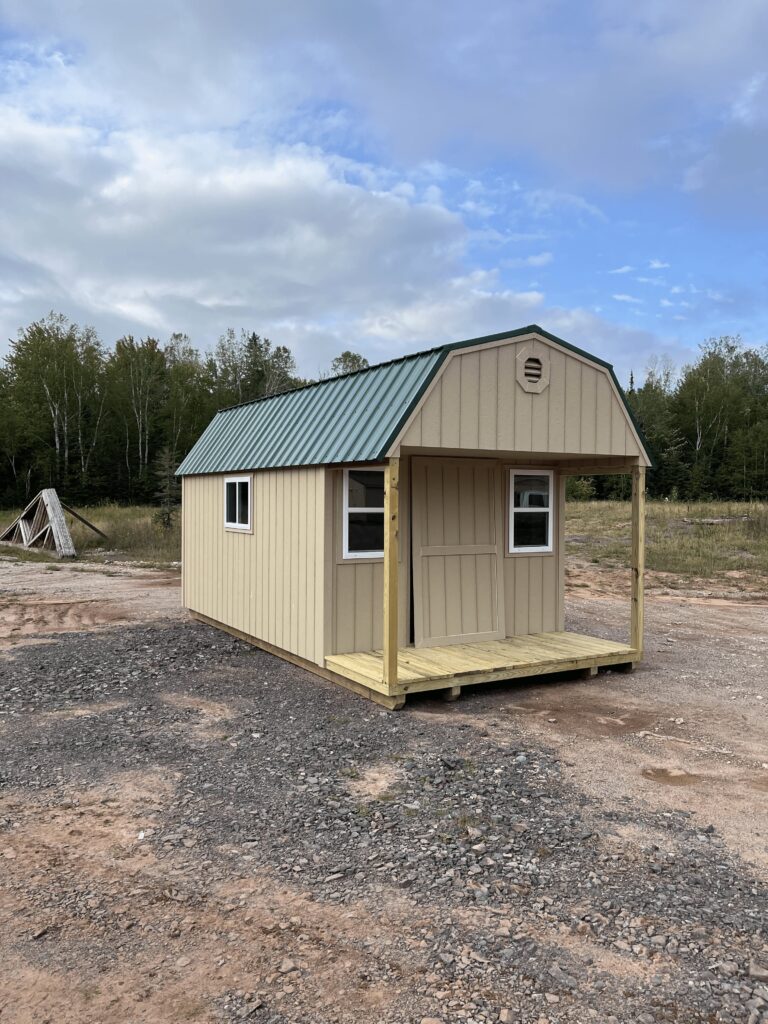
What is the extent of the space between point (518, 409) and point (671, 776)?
3.24 m

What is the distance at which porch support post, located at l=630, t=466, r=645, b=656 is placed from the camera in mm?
7117

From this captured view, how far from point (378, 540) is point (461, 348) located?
6.66 ft

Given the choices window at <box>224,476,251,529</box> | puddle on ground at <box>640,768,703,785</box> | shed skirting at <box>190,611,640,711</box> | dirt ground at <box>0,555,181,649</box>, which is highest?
window at <box>224,476,251,529</box>

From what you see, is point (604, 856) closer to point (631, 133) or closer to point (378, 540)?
point (378, 540)

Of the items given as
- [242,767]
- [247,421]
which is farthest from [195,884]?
[247,421]

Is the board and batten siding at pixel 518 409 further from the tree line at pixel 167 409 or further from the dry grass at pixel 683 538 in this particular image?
the tree line at pixel 167 409

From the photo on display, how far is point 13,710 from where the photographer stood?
5668mm

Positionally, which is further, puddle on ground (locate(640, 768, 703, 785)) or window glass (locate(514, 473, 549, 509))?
window glass (locate(514, 473, 549, 509))

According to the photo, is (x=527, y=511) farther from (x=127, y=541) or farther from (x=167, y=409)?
(x=167, y=409)

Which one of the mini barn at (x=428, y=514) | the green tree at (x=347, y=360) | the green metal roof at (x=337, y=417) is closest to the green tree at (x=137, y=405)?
the green tree at (x=347, y=360)

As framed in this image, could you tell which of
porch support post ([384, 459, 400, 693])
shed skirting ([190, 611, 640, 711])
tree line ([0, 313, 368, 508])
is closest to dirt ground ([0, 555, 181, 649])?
shed skirting ([190, 611, 640, 711])

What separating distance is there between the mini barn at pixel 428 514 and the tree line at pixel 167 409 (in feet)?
77.5

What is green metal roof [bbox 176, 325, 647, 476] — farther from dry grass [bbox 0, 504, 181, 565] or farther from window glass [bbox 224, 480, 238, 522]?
dry grass [bbox 0, 504, 181, 565]

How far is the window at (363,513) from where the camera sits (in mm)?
6613
